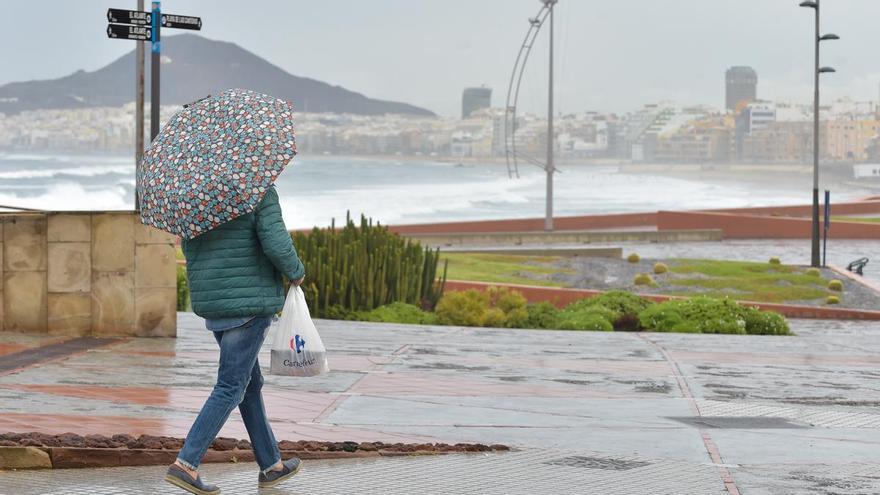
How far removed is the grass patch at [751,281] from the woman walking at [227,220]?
2188 centimetres

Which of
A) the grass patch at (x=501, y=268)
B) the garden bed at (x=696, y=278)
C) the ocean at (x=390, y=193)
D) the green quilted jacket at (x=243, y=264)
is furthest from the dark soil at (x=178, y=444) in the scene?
the ocean at (x=390, y=193)

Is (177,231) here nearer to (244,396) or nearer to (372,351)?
(244,396)

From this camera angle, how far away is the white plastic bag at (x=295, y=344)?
271 inches

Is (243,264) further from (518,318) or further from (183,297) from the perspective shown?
(518,318)

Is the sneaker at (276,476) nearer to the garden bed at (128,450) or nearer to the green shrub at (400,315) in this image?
the garden bed at (128,450)

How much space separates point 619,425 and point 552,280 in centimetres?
2216

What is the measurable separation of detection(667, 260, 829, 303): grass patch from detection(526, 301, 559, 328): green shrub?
22.4 ft

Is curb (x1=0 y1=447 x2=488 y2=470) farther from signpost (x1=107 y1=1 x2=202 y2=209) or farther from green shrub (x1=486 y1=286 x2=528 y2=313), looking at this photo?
green shrub (x1=486 y1=286 x2=528 y2=313)

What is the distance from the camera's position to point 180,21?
1678cm

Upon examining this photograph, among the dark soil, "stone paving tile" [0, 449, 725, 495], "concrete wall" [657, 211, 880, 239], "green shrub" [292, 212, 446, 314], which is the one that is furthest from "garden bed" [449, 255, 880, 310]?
"stone paving tile" [0, 449, 725, 495]

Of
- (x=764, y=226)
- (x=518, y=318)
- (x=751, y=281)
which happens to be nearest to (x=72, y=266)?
(x=518, y=318)

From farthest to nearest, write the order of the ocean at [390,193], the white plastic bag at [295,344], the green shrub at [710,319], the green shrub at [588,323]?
1. the ocean at [390,193]
2. the green shrub at [588,323]
3. the green shrub at [710,319]
4. the white plastic bag at [295,344]

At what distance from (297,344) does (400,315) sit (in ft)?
45.7

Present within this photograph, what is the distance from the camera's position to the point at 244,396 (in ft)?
23.0
